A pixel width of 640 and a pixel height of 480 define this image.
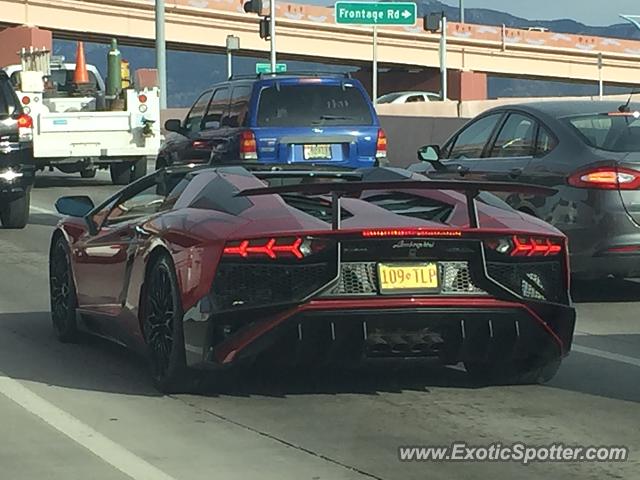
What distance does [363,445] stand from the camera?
711 cm

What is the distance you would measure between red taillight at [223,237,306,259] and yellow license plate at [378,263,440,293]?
43 cm

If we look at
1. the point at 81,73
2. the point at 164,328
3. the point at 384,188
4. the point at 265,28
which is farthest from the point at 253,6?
the point at 384,188

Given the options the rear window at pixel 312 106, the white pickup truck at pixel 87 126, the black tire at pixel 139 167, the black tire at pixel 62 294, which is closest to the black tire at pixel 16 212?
the rear window at pixel 312 106

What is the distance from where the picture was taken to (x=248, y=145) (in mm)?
18359

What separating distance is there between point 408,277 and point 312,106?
10939 mm

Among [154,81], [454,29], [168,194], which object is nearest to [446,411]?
[168,194]

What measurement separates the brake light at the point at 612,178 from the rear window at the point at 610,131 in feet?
1.03

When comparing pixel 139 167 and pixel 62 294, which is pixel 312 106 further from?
pixel 62 294

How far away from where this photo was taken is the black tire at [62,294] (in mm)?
10242

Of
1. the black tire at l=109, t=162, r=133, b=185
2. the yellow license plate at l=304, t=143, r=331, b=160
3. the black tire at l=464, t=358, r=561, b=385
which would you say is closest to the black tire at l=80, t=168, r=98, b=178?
the black tire at l=109, t=162, r=133, b=185

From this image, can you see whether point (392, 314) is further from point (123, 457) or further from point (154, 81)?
point (154, 81)

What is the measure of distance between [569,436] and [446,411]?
80 centimetres

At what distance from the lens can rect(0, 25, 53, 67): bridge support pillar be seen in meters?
72.6

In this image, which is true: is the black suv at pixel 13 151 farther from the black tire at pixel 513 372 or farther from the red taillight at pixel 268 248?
the red taillight at pixel 268 248
